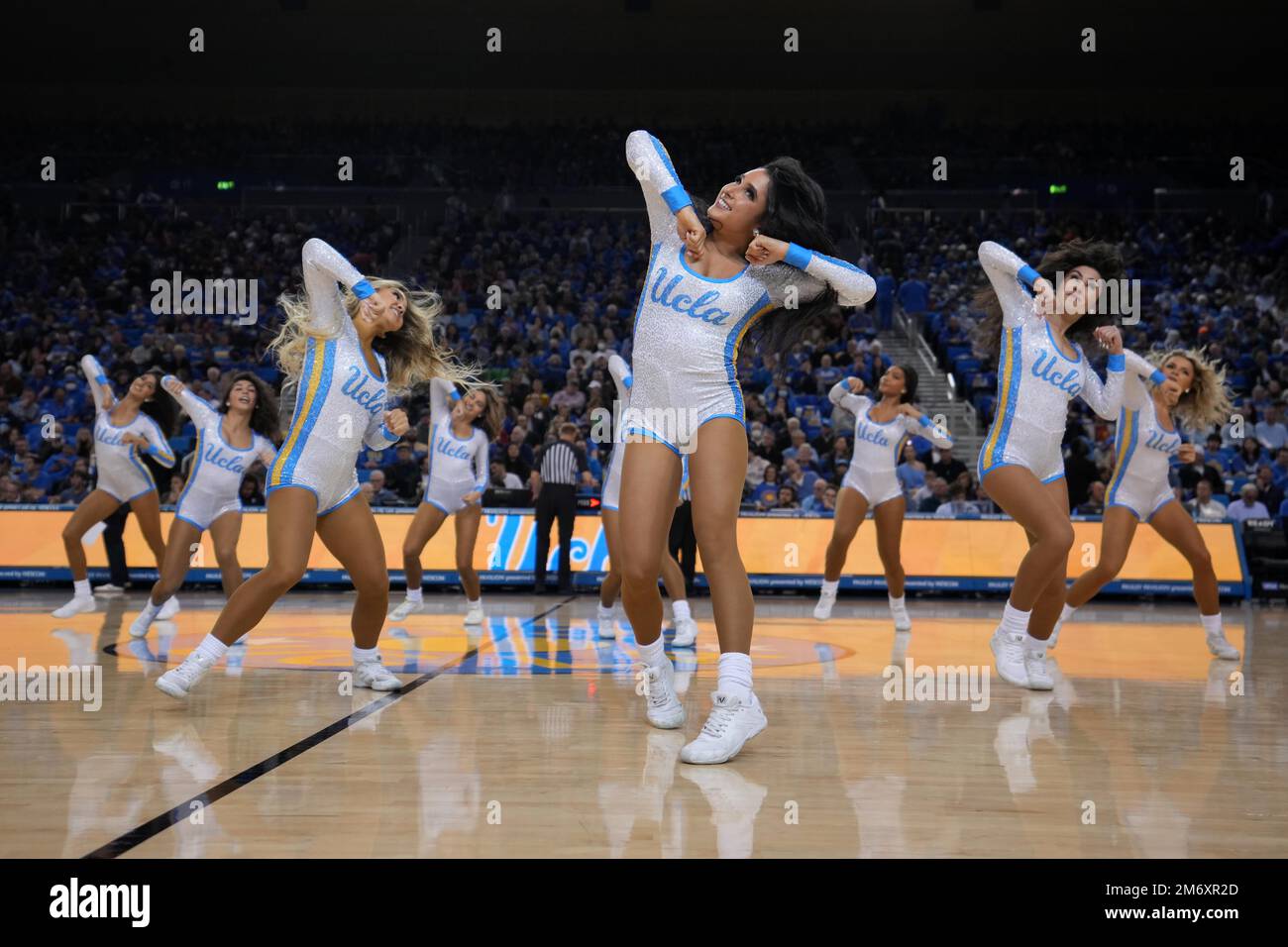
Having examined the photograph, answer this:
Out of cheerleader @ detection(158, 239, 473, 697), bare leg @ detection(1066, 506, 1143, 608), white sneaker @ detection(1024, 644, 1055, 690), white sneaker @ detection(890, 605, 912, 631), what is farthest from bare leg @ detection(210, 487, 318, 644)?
white sneaker @ detection(890, 605, 912, 631)

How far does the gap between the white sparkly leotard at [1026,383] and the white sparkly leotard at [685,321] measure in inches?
79.3

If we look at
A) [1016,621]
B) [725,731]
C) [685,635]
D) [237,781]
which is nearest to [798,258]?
[725,731]

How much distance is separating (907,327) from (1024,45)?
828 cm

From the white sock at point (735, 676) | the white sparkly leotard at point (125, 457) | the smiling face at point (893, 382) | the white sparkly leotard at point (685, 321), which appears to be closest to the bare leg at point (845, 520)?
the smiling face at point (893, 382)

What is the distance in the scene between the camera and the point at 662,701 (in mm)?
4996

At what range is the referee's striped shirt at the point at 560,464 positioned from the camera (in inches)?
483

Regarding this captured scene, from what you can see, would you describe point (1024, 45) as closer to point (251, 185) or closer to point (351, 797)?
point (251, 185)

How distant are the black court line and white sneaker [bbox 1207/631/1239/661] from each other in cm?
533

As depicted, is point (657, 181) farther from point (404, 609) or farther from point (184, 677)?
point (404, 609)

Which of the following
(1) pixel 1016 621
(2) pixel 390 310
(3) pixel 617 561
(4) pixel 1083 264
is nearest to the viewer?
(2) pixel 390 310

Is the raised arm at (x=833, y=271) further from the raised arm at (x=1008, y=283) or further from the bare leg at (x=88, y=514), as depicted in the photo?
the bare leg at (x=88, y=514)

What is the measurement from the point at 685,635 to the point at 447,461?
2.66 metres

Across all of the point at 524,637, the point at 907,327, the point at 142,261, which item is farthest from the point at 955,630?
the point at 142,261

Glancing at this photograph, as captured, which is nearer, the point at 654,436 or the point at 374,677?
the point at 654,436
